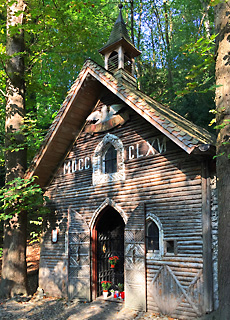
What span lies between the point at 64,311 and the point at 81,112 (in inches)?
283

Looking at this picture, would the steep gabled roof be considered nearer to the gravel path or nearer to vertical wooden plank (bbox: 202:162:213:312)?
vertical wooden plank (bbox: 202:162:213:312)

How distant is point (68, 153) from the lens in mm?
12125

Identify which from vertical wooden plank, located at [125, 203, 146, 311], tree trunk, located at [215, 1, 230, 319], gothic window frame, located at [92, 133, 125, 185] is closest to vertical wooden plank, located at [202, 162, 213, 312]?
tree trunk, located at [215, 1, 230, 319]

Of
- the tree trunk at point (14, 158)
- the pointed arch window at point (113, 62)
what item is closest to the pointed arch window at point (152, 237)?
the tree trunk at point (14, 158)

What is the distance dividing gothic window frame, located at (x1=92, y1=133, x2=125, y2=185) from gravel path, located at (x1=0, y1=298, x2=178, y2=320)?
13.7 ft

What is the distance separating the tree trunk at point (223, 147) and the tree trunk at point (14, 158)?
7.56 metres

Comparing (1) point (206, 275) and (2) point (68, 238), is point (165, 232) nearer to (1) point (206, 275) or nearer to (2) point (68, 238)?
(1) point (206, 275)

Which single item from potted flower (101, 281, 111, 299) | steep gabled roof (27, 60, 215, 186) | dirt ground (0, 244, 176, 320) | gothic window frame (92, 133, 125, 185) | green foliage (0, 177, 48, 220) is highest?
steep gabled roof (27, 60, 215, 186)

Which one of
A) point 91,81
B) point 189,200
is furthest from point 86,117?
point 189,200

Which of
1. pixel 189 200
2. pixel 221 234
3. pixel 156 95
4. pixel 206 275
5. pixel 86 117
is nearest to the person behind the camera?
pixel 221 234

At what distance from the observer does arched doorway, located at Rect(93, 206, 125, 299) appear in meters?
10.7

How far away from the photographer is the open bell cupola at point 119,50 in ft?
41.4

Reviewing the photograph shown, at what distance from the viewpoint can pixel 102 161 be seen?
1082cm

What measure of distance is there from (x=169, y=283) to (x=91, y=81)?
291 inches
